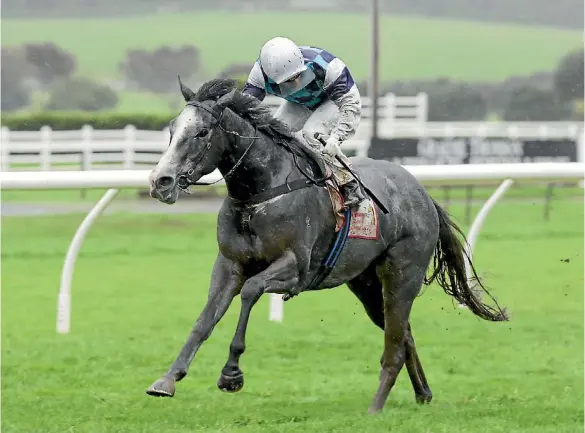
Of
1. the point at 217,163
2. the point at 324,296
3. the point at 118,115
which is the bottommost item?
the point at 118,115

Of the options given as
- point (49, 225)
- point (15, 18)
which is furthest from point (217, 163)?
point (15, 18)

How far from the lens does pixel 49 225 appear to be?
14.7 metres

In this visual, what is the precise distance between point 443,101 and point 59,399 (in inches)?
1107

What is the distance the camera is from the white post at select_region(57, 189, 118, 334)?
6793 mm

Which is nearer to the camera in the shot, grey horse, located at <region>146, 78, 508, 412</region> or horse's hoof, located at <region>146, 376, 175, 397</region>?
horse's hoof, located at <region>146, 376, 175, 397</region>

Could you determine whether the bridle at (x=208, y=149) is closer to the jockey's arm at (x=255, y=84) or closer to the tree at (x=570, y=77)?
the jockey's arm at (x=255, y=84)

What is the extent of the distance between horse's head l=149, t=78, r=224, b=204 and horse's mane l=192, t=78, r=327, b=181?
49 millimetres

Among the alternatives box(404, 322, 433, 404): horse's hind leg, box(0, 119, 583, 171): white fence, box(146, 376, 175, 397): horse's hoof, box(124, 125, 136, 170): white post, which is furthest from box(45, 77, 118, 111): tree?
box(146, 376, 175, 397): horse's hoof

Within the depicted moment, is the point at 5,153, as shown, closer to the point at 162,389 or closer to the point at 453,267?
the point at 453,267

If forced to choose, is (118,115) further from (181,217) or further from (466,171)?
(466,171)

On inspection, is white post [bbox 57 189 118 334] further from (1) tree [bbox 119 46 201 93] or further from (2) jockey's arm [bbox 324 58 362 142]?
(1) tree [bbox 119 46 201 93]

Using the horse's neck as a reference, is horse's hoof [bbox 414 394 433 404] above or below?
below

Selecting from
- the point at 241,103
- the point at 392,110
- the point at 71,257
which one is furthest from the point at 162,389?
the point at 392,110

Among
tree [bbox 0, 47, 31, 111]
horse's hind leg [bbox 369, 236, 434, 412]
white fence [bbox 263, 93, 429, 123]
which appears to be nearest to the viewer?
horse's hind leg [bbox 369, 236, 434, 412]
